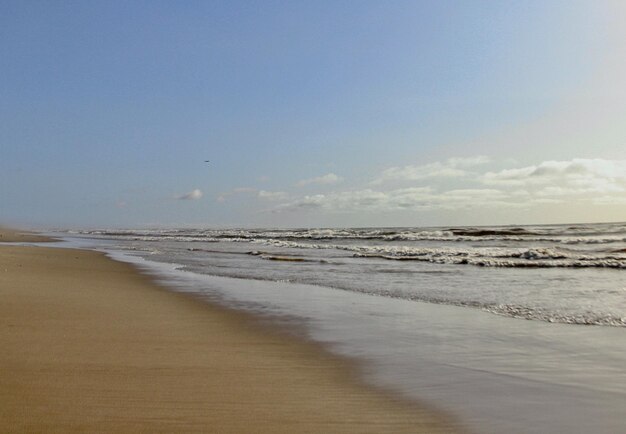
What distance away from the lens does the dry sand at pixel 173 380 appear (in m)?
3.87

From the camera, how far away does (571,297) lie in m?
11.2

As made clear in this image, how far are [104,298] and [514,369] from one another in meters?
8.17

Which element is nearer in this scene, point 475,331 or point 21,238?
point 475,331

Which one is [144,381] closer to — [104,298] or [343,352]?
[343,352]

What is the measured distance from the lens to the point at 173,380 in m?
4.85

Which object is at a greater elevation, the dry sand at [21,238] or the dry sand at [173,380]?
the dry sand at [21,238]

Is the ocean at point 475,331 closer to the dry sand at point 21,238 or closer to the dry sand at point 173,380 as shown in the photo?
the dry sand at point 173,380

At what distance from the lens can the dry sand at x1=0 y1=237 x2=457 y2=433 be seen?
152 inches

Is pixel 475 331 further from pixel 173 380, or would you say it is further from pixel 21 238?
pixel 21 238

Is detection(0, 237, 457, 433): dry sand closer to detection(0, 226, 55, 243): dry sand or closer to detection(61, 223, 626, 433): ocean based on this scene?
detection(61, 223, 626, 433): ocean

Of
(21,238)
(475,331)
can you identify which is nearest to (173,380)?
(475,331)

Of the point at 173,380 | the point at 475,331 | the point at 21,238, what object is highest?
the point at 21,238

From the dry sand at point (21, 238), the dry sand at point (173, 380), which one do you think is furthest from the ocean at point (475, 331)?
the dry sand at point (21, 238)

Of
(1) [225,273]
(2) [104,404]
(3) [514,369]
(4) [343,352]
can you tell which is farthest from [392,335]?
(1) [225,273]
